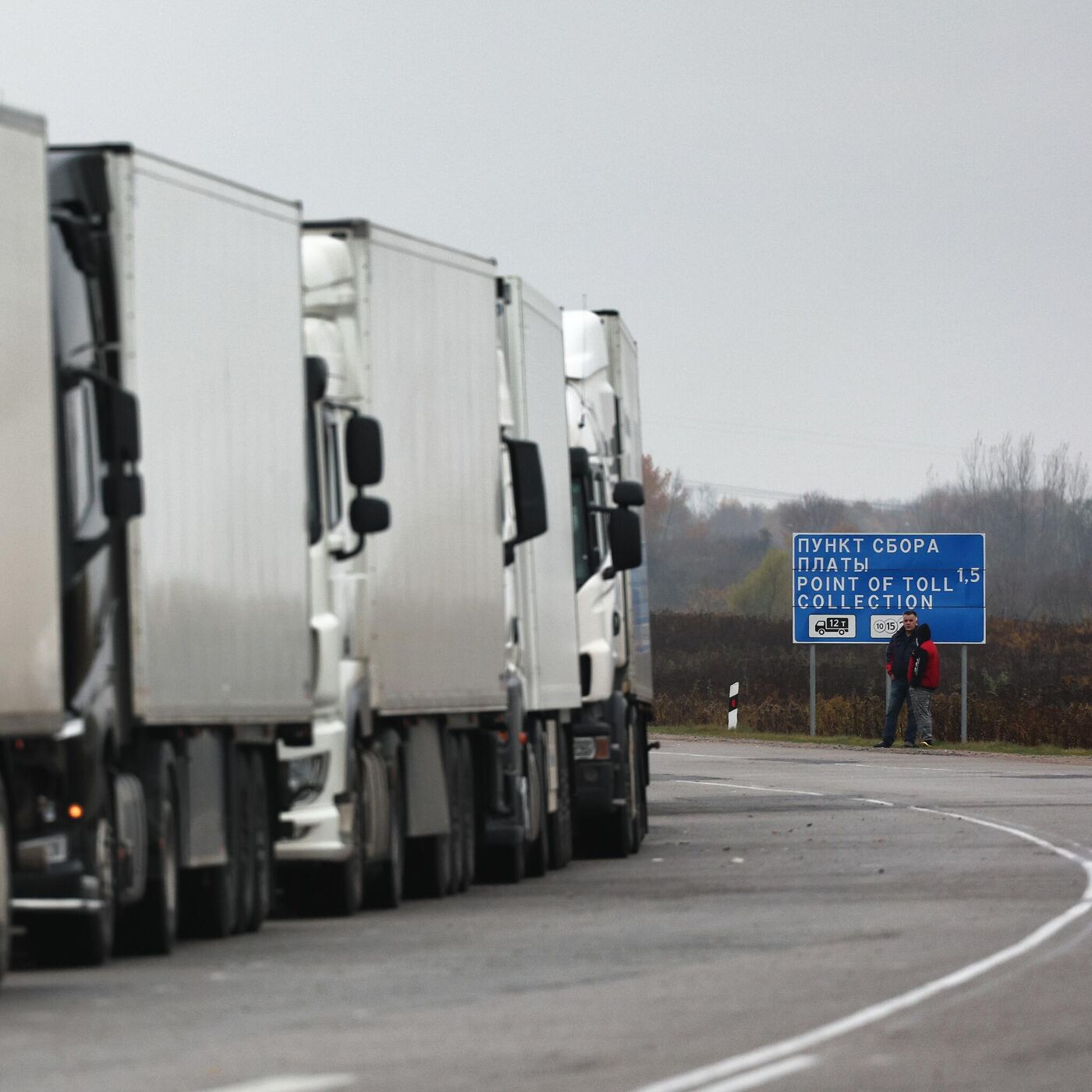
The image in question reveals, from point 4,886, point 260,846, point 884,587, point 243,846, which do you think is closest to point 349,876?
point 260,846

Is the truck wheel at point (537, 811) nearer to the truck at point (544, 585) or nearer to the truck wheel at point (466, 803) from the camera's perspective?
the truck at point (544, 585)

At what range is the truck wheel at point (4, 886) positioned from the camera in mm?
12398

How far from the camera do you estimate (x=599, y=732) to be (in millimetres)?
24094

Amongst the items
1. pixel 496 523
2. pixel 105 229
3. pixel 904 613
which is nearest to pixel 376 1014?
pixel 105 229

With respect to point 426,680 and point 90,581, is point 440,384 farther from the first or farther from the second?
point 90,581

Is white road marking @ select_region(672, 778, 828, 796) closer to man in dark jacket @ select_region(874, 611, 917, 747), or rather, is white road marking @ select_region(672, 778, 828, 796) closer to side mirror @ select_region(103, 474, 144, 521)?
man in dark jacket @ select_region(874, 611, 917, 747)

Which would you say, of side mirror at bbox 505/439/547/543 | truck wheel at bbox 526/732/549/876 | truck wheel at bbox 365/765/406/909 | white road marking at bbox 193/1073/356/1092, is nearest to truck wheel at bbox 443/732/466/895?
truck wheel at bbox 365/765/406/909

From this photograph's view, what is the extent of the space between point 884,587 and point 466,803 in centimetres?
3601

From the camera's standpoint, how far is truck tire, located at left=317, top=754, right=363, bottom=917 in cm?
1747

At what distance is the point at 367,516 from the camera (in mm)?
17891

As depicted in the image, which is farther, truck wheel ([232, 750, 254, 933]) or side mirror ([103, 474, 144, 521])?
truck wheel ([232, 750, 254, 933])

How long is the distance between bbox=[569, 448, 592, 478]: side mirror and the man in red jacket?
26620 mm

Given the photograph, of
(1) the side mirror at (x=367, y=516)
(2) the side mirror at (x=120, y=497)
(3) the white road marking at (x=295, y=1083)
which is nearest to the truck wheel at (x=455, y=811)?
(1) the side mirror at (x=367, y=516)

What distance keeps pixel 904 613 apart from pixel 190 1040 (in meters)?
42.9
